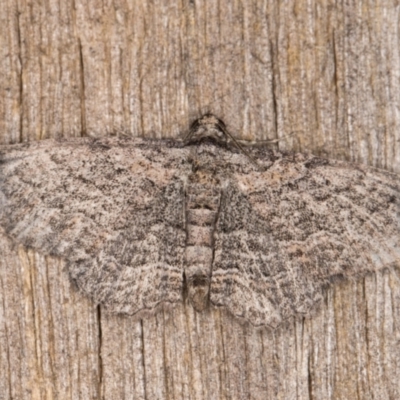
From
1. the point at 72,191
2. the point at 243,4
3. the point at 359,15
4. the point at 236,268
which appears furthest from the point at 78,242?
the point at 359,15

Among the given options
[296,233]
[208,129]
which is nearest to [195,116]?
[208,129]

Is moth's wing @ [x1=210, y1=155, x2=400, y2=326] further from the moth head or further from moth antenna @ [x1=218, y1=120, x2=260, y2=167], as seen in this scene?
the moth head

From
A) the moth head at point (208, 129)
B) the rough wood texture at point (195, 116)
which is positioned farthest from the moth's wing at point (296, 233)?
the moth head at point (208, 129)

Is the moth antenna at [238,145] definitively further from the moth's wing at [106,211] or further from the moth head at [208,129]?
the moth's wing at [106,211]

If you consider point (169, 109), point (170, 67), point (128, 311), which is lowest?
point (128, 311)

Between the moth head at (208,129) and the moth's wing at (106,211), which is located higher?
the moth head at (208,129)

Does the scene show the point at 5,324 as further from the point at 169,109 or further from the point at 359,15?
the point at 359,15

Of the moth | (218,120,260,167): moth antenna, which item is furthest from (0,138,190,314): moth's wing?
(218,120,260,167): moth antenna

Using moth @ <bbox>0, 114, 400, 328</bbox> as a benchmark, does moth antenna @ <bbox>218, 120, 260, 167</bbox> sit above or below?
above
